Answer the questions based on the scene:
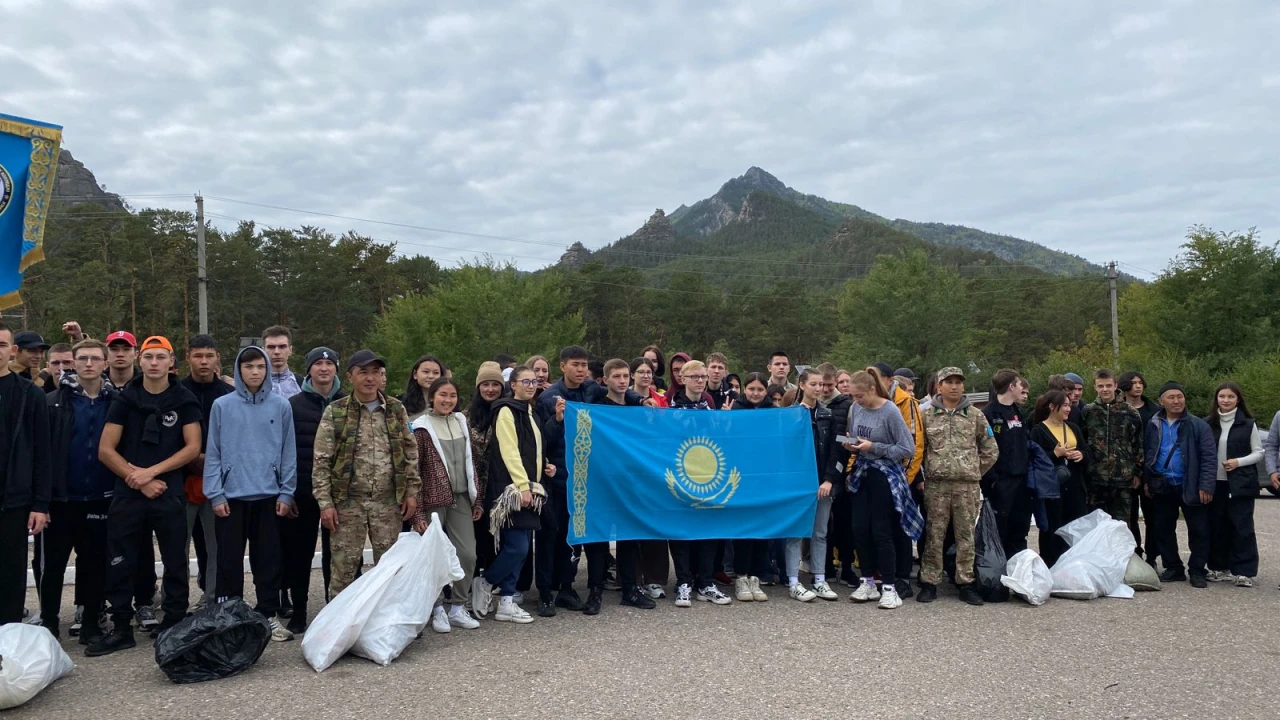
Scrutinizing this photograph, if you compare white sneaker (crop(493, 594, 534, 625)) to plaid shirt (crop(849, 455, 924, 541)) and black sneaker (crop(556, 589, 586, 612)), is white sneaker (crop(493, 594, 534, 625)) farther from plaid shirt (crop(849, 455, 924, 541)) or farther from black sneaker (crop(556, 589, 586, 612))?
plaid shirt (crop(849, 455, 924, 541))

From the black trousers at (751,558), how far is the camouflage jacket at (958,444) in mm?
1260

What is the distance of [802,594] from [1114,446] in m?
3.26

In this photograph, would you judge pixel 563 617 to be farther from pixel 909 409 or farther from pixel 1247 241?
pixel 1247 241

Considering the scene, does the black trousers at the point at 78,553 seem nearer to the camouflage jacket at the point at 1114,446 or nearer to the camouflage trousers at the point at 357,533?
the camouflage trousers at the point at 357,533

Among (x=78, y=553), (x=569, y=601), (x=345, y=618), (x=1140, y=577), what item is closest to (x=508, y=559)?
(x=569, y=601)

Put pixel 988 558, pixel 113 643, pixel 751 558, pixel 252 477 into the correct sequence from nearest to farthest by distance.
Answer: pixel 113 643
pixel 252 477
pixel 988 558
pixel 751 558

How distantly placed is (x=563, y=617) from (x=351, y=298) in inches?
1767

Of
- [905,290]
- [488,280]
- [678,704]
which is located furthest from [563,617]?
[905,290]

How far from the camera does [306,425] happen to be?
6.10m

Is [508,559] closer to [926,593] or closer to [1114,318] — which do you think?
[926,593]

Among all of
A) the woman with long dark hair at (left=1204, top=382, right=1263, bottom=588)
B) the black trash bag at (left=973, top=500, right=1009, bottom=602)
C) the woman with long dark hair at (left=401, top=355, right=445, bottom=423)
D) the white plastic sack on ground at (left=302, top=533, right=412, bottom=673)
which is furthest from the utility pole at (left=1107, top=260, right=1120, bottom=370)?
the white plastic sack on ground at (left=302, top=533, right=412, bottom=673)

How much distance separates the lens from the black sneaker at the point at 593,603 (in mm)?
6543

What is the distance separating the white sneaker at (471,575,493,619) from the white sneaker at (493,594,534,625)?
0.36 feet

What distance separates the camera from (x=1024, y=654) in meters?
5.42
